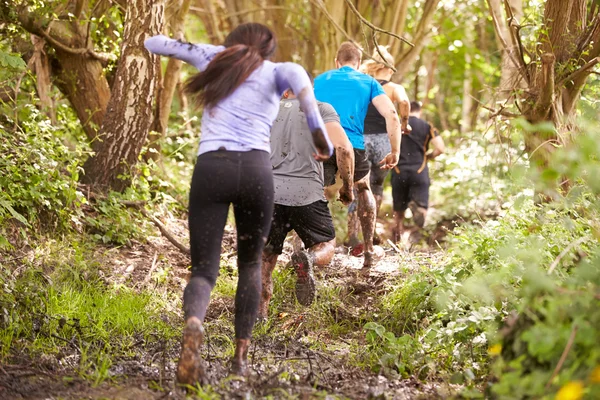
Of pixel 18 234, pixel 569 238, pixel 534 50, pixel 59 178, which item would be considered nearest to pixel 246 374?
pixel 569 238

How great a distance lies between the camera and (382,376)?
13.8ft

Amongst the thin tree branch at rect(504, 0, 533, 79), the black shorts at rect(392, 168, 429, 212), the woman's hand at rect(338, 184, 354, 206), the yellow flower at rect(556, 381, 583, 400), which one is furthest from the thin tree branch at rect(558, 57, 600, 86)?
the yellow flower at rect(556, 381, 583, 400)

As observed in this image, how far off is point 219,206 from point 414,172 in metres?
5.54

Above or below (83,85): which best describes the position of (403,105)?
above

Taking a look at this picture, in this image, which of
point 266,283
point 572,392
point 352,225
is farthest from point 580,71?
point 572,392

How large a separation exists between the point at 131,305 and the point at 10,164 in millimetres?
1731

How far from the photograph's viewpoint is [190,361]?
349 cm

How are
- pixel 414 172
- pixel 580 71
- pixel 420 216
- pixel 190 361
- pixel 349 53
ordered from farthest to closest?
pixel 420 216, pixel 414 172, pixel 580 71, pixel 349 53, pixel 190 361

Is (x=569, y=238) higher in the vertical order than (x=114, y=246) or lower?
higher

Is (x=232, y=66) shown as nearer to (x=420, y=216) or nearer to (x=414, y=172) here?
(x=414, y=172)

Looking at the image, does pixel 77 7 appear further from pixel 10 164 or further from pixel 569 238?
pixel 569 238

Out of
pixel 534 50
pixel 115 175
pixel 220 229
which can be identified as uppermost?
pixel 534 50

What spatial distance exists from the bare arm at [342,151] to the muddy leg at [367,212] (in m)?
0.89

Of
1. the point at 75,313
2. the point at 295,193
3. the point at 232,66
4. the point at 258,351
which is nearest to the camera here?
the point at 232,66
